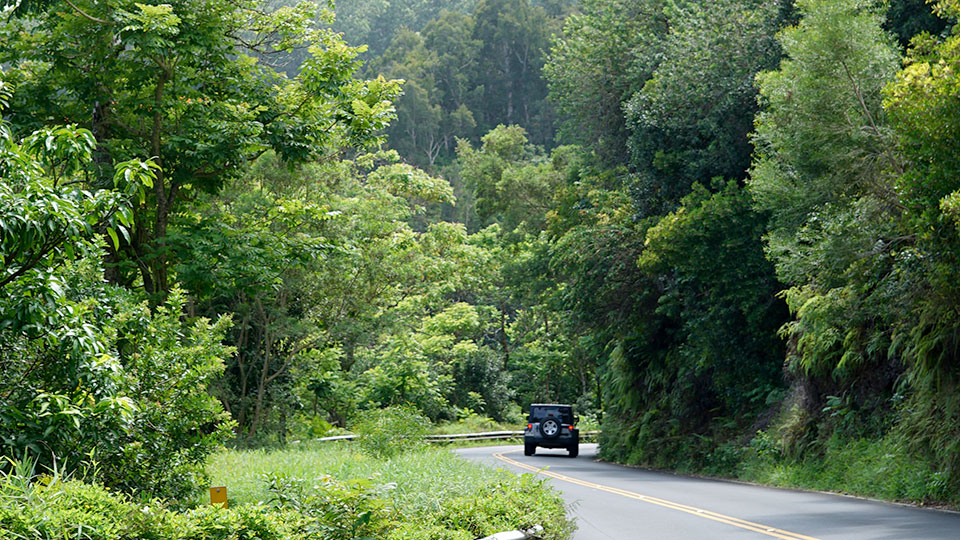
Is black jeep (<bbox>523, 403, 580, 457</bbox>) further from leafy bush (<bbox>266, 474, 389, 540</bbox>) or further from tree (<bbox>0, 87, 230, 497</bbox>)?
leafy bush (<bbox>266, 474, 389, 540</bbox>)

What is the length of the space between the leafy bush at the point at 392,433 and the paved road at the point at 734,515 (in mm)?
3318

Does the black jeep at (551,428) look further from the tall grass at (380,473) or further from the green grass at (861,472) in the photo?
the tall grass at (380,473)

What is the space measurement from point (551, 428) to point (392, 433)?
50.4 ft

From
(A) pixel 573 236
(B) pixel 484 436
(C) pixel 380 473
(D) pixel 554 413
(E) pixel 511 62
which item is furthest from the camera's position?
(E) pixel 511 62

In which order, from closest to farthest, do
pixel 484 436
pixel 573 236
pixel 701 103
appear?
1. pixel 701 103
2. pixel 573 236
3. pixel 484 436

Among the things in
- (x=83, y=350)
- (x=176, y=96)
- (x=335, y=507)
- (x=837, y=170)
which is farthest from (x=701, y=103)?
(x=83, y=350)

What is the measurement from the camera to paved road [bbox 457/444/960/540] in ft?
37.4

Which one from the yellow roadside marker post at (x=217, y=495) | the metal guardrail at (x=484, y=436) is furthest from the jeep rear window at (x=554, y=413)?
the yellow roadside marker post at (x=217, y=495)

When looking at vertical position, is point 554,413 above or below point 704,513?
above

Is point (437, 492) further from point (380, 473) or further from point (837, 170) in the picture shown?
point (837, 170)

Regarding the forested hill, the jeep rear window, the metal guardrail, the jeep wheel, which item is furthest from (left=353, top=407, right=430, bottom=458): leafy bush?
the metal guardrail

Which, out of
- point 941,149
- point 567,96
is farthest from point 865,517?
point 567,96

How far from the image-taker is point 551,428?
33.2 meters

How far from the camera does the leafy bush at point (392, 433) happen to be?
60.0 feet
